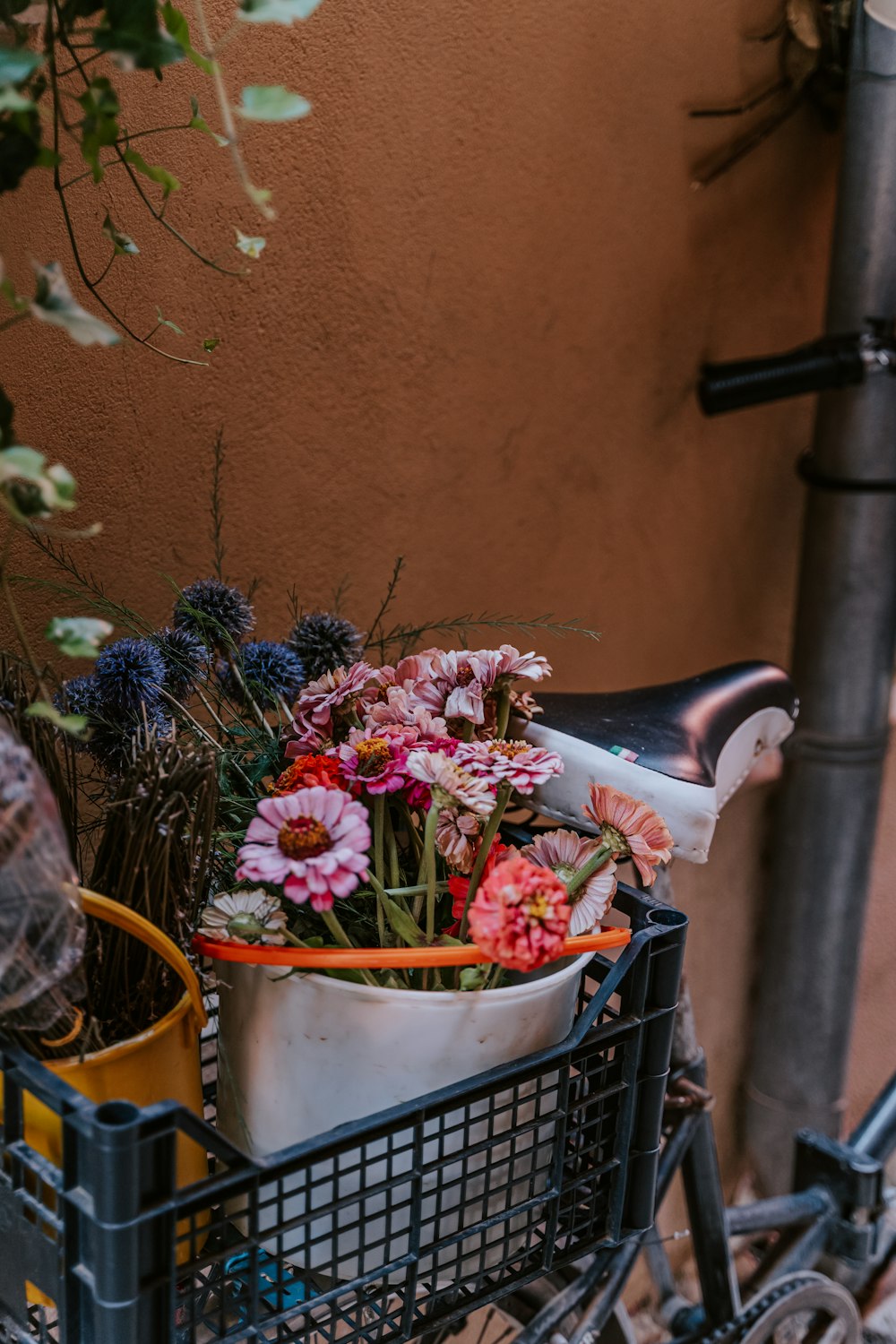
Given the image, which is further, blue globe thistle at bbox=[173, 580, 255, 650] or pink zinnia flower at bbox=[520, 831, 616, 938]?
blue globe thistle at bbox=[173, 580, 255, 650]

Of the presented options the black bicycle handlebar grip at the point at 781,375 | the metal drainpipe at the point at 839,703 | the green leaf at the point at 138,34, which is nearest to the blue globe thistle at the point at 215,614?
the green leaf at the point at 138,34

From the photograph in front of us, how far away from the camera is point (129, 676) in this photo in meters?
0.72

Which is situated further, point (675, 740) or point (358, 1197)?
point (675, 740)

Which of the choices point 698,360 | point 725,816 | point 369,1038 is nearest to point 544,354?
point 698,360

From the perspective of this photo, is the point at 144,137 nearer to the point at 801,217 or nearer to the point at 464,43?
the point at 464,43

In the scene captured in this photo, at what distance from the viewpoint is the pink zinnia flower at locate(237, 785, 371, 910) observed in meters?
0.59

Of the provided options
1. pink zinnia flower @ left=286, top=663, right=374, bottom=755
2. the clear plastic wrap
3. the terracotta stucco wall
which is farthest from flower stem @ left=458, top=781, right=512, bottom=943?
the terracotta stucco wall

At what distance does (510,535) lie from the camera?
1.45 metres

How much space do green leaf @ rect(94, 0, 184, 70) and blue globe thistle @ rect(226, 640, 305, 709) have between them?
1.24ft

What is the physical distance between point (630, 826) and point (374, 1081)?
193 mm

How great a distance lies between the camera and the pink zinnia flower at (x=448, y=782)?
628 millimetres

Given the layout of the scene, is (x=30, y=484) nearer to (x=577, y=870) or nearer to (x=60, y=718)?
(x=60, y=718)

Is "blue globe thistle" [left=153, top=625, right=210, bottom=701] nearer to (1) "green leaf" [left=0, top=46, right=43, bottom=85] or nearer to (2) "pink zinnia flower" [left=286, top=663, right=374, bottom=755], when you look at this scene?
(2) "pink zinnia flower" [left=286, top=663, right=374, bottom=755]

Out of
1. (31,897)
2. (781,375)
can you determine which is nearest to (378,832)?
(31,897)
